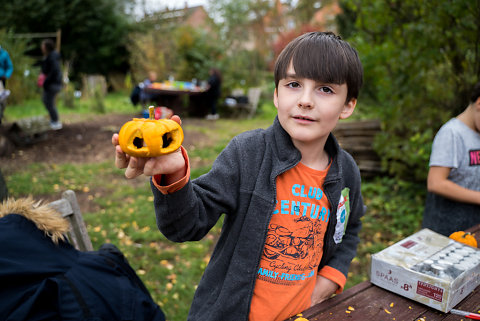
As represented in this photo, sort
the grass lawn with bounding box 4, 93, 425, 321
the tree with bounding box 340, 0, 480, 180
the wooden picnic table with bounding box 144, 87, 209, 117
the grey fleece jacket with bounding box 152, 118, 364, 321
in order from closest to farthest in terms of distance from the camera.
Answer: the grey fleece jacket with bounding box 152, 118, 364, 321, the grass lawn with bounding box 4, 93, 425, 321, the tree with bounding box 340, 0, 480, 180, the wooden picnic table with bounding box 144, 87, 209, 117

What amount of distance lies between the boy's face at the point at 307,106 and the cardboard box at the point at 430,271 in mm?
634

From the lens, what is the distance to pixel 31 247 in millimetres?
1759

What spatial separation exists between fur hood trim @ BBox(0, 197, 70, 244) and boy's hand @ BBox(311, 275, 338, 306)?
1316mm

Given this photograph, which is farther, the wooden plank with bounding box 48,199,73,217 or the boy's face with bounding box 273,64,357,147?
the wooden plank with bounding box 48,199,73,217

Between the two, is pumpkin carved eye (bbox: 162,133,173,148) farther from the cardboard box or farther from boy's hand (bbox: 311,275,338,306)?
the cardboard box

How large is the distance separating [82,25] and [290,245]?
20499mm

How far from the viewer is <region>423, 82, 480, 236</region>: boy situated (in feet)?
7.07

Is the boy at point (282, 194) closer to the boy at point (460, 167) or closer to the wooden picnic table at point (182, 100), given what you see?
the boy at point (460, 167)

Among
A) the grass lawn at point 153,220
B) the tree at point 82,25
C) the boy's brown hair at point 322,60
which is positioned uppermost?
the tree at point 82,25

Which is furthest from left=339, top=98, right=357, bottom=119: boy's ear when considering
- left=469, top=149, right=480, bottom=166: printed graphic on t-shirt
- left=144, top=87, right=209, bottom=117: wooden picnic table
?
left=144, top=87, right=209, bottom=117: wooden picnic table

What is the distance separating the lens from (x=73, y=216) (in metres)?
2.31

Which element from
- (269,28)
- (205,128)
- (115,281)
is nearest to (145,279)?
(115,281)

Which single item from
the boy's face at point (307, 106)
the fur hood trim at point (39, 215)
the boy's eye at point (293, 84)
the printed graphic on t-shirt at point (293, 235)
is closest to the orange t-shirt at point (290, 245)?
the printed graphic on t-shirt at point (293, 235)

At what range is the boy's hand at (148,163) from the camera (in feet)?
3.00
